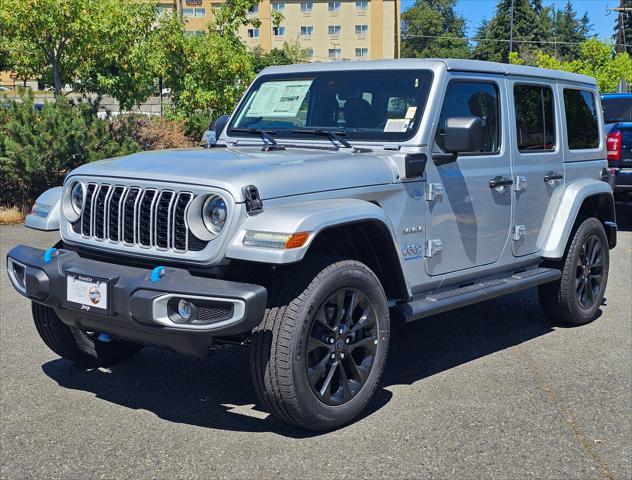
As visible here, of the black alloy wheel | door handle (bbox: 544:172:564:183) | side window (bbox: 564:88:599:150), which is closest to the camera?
the black alloy wheel

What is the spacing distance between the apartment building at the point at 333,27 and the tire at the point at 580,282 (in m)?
79.6

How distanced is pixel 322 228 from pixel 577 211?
300 centimetres

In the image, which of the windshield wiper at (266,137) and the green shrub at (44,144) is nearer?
the windshield wiper at (266,137)

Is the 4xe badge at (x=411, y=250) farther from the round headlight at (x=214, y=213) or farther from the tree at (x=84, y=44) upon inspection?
the tree at (x=84, y=44)

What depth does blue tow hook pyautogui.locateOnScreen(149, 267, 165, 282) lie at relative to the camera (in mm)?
4062

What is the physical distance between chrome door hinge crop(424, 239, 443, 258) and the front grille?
5.05 feet

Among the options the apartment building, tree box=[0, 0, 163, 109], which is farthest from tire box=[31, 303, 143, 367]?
the apartment building

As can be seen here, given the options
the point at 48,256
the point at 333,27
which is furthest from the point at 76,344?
the point at 333,27

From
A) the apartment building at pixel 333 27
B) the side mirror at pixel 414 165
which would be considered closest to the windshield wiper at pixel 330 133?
the side mirror at pixel 414 165

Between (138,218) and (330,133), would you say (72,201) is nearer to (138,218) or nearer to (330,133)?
(138,218)

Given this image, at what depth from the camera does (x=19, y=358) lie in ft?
18.9

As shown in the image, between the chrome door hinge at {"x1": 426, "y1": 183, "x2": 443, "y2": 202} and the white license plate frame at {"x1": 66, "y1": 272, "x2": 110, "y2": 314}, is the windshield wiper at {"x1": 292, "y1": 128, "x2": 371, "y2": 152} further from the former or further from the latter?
the white license plate frame at {"x1": 66, "y1": 272, "x2": 110, "y2": 314}

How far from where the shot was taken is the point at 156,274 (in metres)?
4.09

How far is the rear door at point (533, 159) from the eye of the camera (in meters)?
5.96
